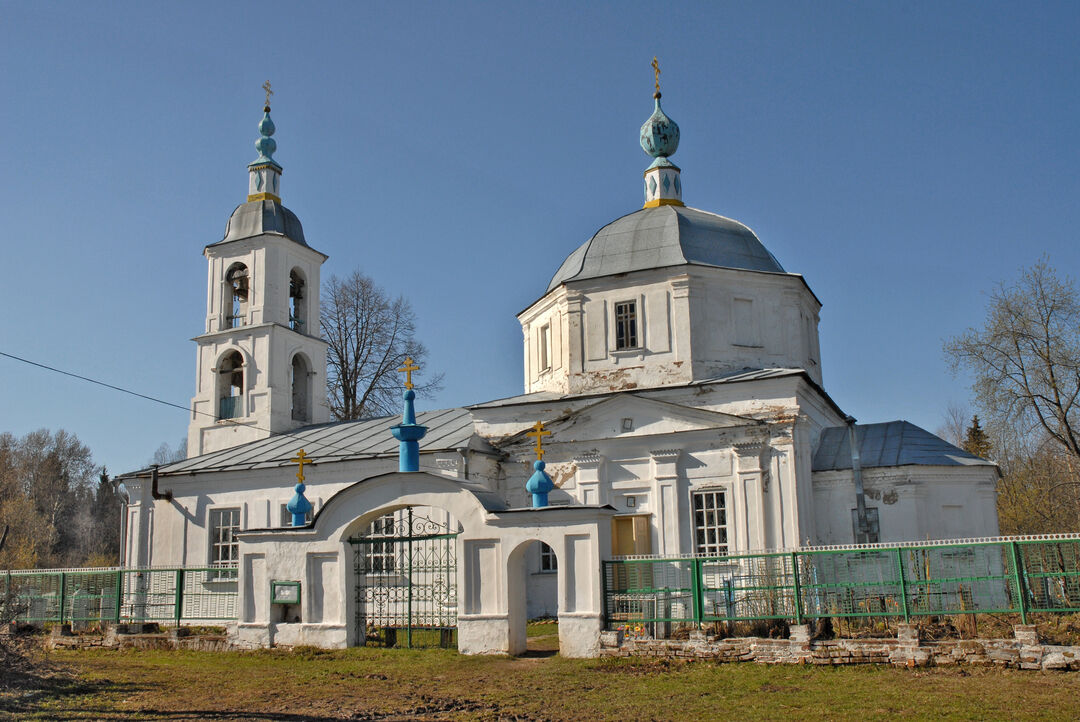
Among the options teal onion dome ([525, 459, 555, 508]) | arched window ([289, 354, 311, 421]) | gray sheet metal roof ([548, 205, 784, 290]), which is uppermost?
gray sheet metal roof ([548, 205, 784, 290])

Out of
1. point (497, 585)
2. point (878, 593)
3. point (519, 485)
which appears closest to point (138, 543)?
point (519, 485)

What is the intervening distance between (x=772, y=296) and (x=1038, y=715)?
1258 centimetres

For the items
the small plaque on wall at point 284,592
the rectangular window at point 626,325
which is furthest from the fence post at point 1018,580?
the rectangular window at point 626,325

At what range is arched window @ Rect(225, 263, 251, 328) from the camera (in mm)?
24719

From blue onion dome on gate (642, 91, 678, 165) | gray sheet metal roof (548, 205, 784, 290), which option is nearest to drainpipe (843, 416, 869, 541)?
gray sheet metal roof (548, 205, 784, 290)

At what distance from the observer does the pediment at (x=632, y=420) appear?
16812mm

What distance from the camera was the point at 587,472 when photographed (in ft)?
57.5

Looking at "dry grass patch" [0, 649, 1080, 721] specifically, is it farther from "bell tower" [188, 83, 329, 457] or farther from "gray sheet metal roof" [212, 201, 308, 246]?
"gray sheet metal roof" [212, 201, 308, 246]

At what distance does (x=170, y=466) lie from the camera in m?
21.9

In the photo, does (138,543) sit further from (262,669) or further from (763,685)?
(763,685)

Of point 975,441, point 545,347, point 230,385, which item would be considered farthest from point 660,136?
point 975,441

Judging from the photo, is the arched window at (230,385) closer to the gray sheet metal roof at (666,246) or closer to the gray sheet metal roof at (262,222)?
the gray sheet metal roof at (262,222)

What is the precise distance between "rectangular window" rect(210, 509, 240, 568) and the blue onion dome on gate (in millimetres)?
13139

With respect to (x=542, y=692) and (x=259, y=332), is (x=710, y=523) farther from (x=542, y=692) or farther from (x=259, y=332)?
(x=259, y=332)
